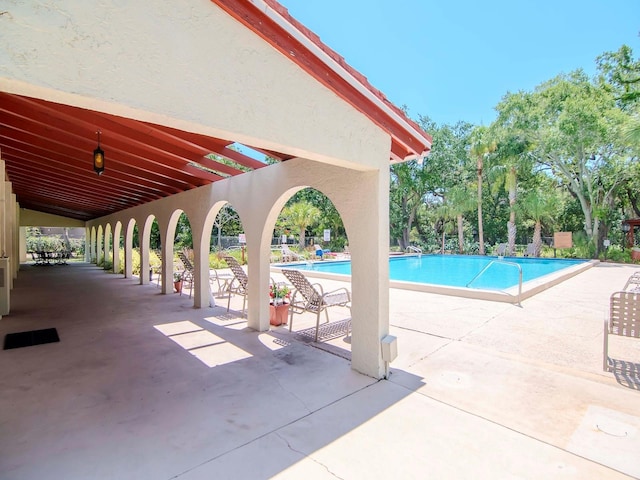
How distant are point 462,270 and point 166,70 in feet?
61.5

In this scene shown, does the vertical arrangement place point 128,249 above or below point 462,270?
above

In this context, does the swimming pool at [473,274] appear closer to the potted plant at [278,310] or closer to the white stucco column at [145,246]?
the potted plant at [278,310]

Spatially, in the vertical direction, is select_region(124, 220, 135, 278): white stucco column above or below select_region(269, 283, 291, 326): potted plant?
above

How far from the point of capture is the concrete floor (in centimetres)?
292

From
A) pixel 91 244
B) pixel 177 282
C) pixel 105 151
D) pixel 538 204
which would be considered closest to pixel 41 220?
pixel 91 244

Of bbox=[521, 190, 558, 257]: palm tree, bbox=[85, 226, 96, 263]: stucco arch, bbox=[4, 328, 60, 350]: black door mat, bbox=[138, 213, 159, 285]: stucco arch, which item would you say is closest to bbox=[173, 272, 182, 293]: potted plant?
bbox=[138, 213, 159, 285]: stucco arch

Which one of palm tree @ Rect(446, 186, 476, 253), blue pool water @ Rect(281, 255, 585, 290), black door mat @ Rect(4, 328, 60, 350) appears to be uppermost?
palm tree @ Rect(446, 186, 476, 253)

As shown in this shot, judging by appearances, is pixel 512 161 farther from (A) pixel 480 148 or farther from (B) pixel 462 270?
(B) pixel 462 270

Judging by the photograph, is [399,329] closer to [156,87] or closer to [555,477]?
[555,477]

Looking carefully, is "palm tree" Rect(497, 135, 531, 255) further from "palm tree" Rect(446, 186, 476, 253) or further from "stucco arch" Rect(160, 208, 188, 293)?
"stucco arch" Rect(160, 208, 188, 293)

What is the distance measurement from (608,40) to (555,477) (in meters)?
30.7

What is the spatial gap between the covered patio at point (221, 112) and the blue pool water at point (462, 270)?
8.51 m

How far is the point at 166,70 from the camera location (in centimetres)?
263

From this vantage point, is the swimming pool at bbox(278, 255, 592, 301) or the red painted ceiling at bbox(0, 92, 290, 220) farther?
the swimming pool at bbox(278, 255, 592, 301)
